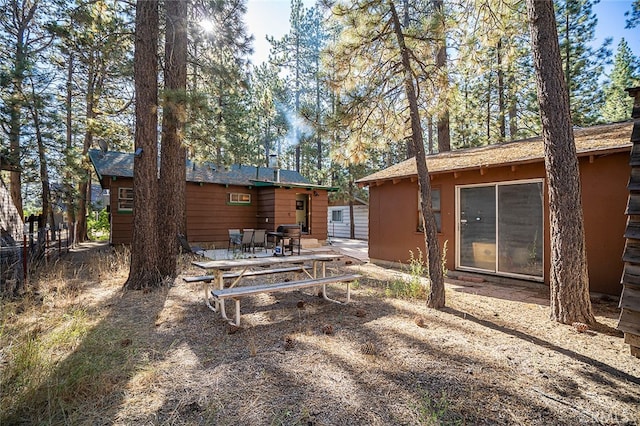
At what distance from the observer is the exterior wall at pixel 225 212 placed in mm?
10617

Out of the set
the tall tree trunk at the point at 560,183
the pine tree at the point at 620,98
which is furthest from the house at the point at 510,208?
→ the pine tree at the point at 620,98

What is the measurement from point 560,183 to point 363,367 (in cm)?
319

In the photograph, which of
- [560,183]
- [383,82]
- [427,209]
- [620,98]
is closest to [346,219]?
[383,82]

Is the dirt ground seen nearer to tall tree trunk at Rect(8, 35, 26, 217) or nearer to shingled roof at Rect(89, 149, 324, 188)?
shingled roof at Rect(89, 149, 324, 188)

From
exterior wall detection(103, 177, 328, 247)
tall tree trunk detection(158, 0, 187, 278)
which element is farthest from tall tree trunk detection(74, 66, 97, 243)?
tall tree trunk detection(158, 0, 187, 278)

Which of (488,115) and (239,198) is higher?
(488,115)

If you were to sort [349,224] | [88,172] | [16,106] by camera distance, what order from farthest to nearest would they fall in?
1. [349,224]
2. [88,172]
3. [16,106]

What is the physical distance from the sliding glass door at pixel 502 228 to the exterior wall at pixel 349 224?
10.1 meters

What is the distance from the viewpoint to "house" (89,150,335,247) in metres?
10.6

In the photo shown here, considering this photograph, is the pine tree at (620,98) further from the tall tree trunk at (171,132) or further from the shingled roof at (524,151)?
the tall tree trunk at (171,132)

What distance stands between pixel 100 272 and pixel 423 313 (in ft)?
21.3

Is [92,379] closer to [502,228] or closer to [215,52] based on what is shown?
[502,228]

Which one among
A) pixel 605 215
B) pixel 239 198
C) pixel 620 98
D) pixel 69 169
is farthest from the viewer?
pixel 620 98

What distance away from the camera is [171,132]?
6531 millimetres
